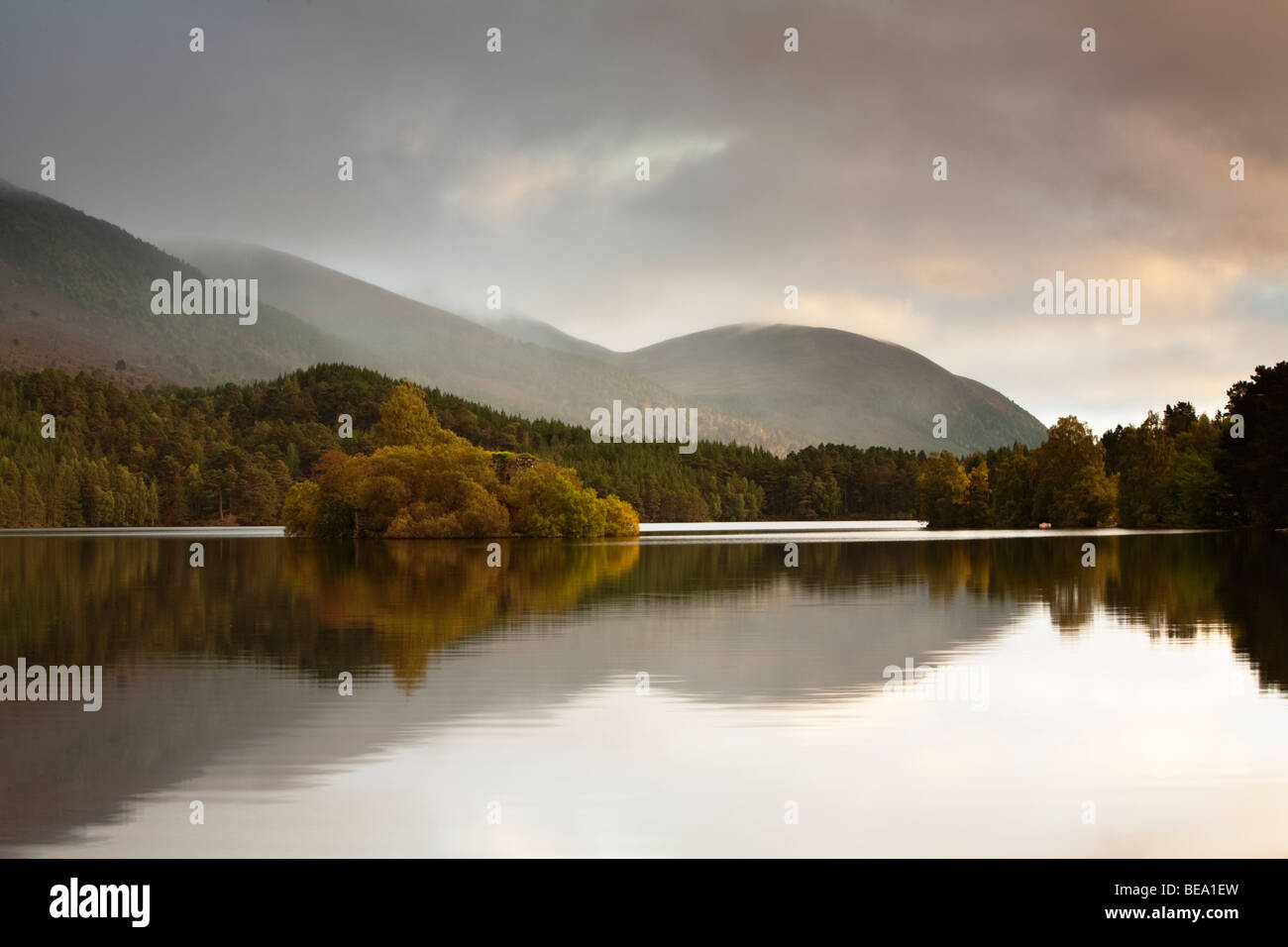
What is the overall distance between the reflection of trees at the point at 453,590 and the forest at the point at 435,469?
1358 inches

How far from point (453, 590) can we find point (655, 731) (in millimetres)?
20947

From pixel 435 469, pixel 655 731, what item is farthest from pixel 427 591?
pixel 435 469

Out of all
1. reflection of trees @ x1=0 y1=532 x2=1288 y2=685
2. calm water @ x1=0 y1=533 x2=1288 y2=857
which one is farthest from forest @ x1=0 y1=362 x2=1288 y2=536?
calm water @ x1=0 y1=533 x2=1288 y2=857

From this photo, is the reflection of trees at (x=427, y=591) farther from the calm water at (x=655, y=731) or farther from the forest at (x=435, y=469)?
the forest at (x=435, y=469)

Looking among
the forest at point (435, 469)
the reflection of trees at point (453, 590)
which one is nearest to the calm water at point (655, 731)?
the reflection of trees at point (453, 590)

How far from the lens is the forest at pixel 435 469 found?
94438 mm

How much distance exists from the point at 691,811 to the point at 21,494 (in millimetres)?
157176

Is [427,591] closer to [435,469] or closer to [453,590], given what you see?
[453,590]

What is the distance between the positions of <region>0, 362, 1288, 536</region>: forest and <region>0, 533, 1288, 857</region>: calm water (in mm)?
67434

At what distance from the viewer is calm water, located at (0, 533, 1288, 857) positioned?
9773mm

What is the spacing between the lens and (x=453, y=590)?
33594 millimetres
